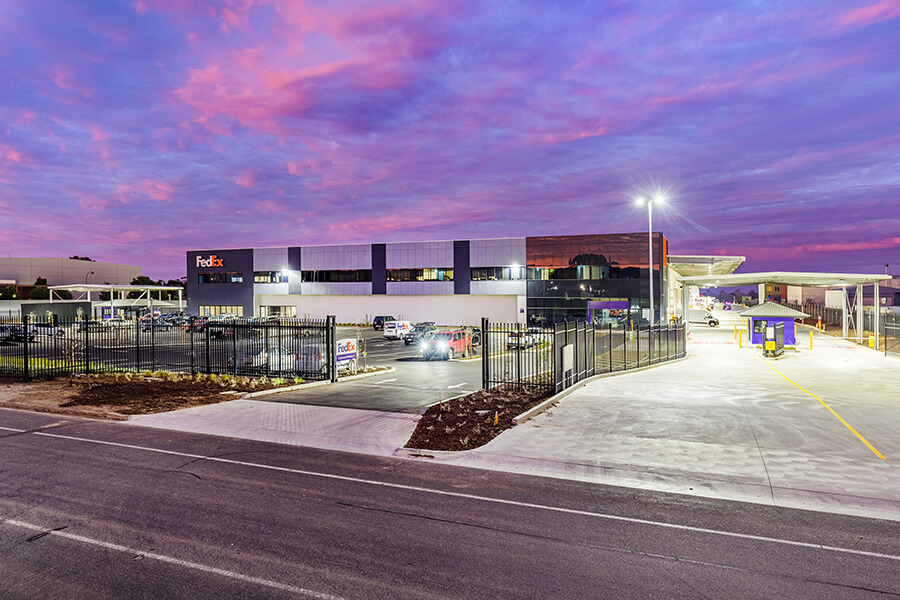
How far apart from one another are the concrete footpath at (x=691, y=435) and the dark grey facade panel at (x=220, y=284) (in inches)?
2455

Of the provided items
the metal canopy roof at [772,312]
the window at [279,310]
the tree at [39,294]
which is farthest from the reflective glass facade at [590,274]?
the tree at [39,294]

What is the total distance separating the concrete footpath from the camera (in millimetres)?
8648

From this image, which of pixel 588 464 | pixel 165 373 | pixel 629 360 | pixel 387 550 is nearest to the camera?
pixel 387 550

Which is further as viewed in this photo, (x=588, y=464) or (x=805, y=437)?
(x=805, y=437)

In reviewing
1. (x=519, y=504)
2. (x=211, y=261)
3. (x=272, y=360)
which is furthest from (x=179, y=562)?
(x=211, y=261)

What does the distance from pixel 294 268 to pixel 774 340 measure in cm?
5944

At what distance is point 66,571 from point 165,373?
16813mm

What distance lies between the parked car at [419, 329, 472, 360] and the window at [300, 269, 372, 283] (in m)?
40.2

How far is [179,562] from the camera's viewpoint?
5.96 metres

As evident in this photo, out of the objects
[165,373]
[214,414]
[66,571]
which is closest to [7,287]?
[165,373]

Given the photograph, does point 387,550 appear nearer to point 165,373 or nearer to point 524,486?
point 524,486

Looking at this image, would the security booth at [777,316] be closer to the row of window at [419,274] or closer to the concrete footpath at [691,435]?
the concrete footpath at [691,435]

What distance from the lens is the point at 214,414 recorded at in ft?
46.4

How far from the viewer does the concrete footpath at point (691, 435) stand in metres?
8.65
